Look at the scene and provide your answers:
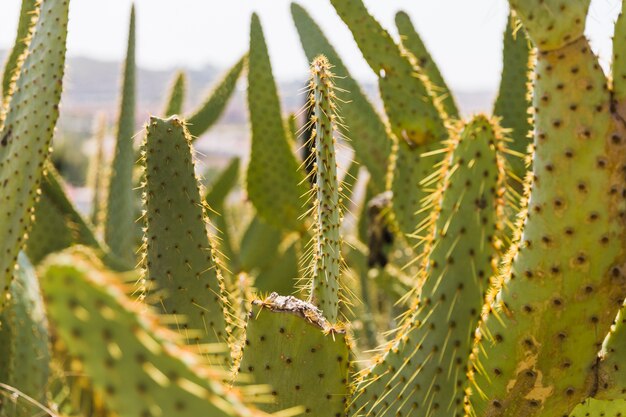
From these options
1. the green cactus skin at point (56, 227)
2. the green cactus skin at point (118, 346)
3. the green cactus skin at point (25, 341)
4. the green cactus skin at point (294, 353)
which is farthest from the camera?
the green cactus skin at point (56, 227)

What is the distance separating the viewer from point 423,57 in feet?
14.3

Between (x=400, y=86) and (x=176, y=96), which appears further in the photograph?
(x=176, y=96)

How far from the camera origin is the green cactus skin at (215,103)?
4.77m

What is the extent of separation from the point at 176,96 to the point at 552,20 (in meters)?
3.95

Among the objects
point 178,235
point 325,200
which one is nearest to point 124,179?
point 178,235

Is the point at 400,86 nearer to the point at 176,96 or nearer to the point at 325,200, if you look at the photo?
the point at 325,200

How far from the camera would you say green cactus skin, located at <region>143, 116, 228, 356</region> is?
7.48ft

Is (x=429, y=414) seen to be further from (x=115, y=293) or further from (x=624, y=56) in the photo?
(x=115, y=293)

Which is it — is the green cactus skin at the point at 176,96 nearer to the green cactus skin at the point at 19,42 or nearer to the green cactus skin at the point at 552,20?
the green cactus skin at the point at 19,42

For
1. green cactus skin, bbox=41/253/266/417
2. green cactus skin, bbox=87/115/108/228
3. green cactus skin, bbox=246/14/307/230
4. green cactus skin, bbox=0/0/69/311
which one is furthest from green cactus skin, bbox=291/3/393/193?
green cactus skin, bbox=41/253/266/417

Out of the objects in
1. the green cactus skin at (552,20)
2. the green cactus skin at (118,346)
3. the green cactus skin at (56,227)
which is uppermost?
the green cactus skin at (552,20)

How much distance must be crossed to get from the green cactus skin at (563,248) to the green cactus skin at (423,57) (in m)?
2.54

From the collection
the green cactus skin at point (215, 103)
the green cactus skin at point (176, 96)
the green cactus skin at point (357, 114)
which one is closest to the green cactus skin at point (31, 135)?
the green cactus skin at point (357, 114)

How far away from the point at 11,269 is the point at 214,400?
1466 mm
